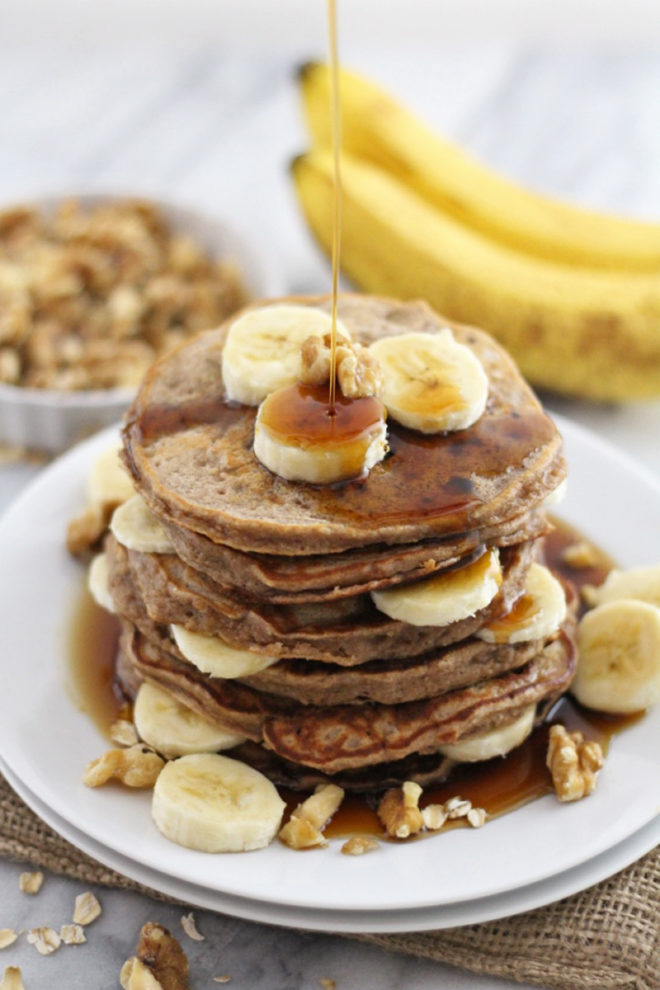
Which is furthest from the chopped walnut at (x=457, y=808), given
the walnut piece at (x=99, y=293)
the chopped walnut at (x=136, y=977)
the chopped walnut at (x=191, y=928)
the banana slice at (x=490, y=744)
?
Result: the walnut piece at (x=99, y=293)

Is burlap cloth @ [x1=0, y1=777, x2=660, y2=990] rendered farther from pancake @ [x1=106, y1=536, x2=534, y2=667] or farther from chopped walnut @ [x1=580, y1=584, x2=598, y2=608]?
chopped walnut @ [x1=580, y1=584, x2=598, y2=608]

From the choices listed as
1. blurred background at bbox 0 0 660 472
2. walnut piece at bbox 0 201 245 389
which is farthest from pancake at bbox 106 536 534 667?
blurred background at bbox 0 0 660 472

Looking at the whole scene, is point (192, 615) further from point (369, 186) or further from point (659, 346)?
point (369, 186)

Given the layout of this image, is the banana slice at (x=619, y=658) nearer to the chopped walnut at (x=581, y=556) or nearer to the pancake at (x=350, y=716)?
the pancake at (x=350, y=716)

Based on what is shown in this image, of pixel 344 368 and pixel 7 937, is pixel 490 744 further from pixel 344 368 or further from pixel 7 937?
pixel 7 937

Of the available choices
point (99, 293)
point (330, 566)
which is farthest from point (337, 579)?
point (99, 293)

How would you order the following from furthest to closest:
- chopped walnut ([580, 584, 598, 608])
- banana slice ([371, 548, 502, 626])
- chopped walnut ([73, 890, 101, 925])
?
chopped walnut ([580, 584, 598, 608]) → chopped walnut ([73, 890, 101, 925]) → banana slice ([371, 548, 502, 626])
